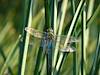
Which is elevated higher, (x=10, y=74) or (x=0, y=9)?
(x=0, y=9)

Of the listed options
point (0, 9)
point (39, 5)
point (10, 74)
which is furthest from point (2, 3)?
point (10, 74)

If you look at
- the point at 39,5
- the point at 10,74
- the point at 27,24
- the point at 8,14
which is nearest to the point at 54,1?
the point at 27,24

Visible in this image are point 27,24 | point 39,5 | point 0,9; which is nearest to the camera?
point 27,24

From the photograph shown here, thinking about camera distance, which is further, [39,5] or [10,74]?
[39,5]

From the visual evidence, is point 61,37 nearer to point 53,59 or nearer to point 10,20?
point 53,59

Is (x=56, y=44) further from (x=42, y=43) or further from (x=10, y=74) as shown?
(x=10, y=74)

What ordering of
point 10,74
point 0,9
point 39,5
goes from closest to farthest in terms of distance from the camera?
point 10,74
point 39,5
point 0,9
